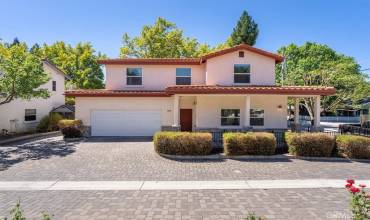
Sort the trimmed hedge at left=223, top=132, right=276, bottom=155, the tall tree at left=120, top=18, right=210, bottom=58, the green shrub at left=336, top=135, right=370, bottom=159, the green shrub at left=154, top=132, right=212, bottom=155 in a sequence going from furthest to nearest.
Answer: the tall tree at left=120, top=18, right=210, bottom=58, the trimmed hedge at left=223, top=132, right=276, bottom=155, the green shrub at left=154, top=132, right=212, bottom=155, the green shrub at left=336, top=135, right=370, bottom=159

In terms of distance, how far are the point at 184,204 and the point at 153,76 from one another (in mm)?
15911

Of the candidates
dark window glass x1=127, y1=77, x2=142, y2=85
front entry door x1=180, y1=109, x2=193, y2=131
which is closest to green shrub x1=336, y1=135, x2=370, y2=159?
front entry door x1=180, y1=109, x2=193, y2=131

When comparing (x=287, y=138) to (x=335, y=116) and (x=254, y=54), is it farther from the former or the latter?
(x=335, y=116)

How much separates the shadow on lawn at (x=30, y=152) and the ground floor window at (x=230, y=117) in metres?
10.8

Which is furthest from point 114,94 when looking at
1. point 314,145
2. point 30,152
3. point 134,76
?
point 314,145

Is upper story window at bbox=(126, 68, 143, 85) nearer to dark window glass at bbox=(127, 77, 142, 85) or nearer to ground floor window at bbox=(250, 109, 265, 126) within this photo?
dark window glass at bbox=(127, 77, 142, 85)

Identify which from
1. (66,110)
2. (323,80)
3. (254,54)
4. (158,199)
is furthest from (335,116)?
(158,199)

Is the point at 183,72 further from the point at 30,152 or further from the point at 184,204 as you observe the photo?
the point at 184,204

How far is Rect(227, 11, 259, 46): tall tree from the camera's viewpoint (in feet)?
134

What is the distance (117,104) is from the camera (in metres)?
20.5

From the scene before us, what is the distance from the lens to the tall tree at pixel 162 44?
38438mm

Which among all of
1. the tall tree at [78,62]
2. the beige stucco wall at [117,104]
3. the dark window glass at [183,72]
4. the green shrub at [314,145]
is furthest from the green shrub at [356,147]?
the tall tree at [78,62]

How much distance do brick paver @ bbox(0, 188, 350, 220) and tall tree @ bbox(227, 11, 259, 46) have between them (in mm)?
35906

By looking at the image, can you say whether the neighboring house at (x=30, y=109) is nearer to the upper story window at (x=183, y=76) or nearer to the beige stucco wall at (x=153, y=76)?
the beige stucco wall at (x=153, y=76)
